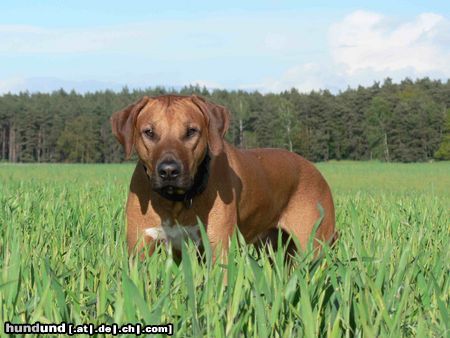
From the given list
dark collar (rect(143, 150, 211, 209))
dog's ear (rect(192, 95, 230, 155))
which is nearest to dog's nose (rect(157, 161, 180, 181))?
dark collar (rect(143, 150, 211, 209))

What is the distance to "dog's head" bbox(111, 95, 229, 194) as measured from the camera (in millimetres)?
4445

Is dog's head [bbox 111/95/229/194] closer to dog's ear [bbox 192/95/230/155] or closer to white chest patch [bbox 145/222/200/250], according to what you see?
dog's ear [bbox 192/95/230/155]

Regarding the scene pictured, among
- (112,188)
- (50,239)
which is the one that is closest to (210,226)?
(50,239)

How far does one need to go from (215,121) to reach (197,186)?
0.48m

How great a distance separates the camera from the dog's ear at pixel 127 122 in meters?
4.83

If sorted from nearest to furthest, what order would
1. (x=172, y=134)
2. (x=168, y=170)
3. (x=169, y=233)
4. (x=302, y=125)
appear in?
(x=168, y=170) < (x=172, y=134) < (x=169, y=233) < (x=302, y=125)

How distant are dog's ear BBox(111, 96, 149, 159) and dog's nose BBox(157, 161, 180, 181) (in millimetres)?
488

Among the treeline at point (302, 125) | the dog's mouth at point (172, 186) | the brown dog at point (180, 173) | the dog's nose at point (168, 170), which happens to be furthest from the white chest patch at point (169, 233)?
the treeline at point (302, 125)

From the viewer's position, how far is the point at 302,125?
111 metres

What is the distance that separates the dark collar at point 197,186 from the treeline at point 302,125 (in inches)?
3598

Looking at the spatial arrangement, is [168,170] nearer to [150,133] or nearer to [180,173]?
[180,173]

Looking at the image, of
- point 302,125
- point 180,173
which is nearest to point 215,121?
point 180,173

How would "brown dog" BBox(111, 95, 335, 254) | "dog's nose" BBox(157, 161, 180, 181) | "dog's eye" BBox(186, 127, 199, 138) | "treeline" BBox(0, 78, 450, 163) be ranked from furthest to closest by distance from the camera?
"treeline" BBox(0, 78, 450, 163) → "dog's eye" BBox(186, 127, 199, 138) → "brown dog" BBox(111, 95, 335, 254) → "dog's nose" BBox(157, 161, 180, 181)

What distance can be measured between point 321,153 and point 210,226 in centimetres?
10559
